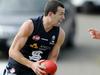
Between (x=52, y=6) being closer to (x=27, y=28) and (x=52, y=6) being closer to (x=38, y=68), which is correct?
(x=27, y=28)

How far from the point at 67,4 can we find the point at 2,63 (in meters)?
4.23

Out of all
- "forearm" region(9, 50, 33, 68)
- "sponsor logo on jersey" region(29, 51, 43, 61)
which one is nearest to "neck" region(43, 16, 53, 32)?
"sponsor logo on jersey" region(29, 51, 43, 61)

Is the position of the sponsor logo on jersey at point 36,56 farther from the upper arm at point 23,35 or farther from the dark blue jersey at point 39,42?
the upper arm at point 23,35

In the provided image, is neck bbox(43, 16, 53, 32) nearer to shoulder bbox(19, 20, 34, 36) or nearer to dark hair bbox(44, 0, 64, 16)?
dark hair bbox(44, 0, 64, 16)

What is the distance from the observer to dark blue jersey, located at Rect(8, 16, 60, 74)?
21.8ft

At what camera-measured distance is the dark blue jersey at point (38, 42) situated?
6633 millimetres

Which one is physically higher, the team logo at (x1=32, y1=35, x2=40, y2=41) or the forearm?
the team logo at (x1=32, y1=35, x2=40, y2=41)

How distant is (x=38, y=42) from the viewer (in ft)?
21.8

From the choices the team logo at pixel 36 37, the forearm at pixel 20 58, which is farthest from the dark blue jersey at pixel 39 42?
the forearm at pixel 20 58

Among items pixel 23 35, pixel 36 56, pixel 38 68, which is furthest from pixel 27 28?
pixel 38 68

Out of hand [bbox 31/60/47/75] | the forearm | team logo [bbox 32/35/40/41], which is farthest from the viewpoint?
team logo [bbox 32/35/40/41]

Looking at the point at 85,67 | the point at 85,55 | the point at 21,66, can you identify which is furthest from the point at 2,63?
the point at 21,66

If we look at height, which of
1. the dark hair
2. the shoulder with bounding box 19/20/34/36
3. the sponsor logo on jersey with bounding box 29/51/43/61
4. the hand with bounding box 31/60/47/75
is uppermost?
the dark hair

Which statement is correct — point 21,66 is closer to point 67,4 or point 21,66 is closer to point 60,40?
point 60,40
